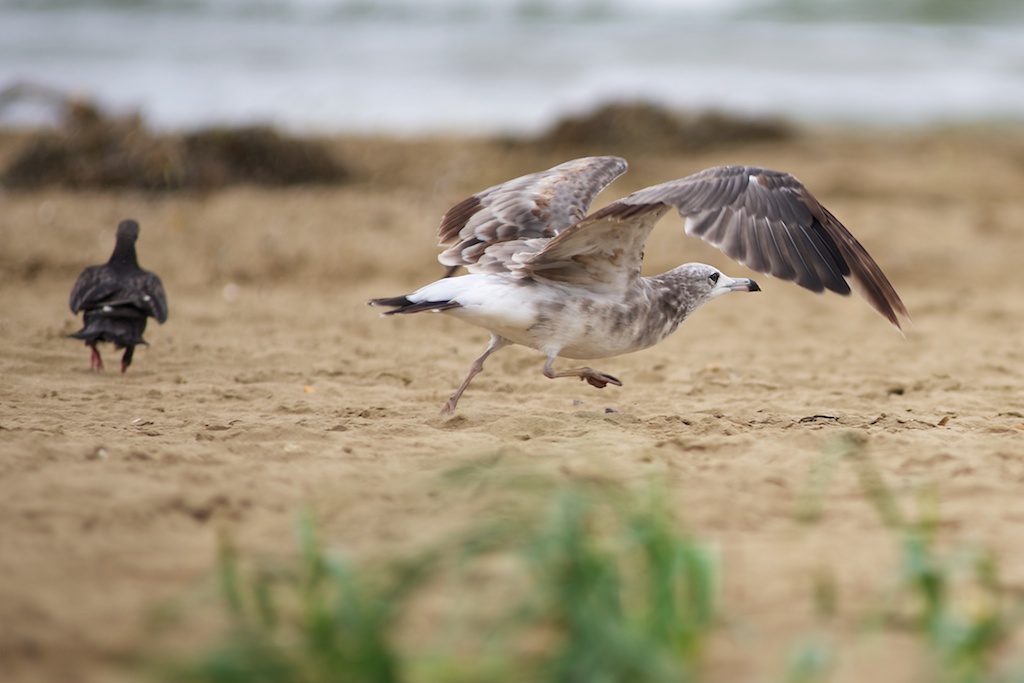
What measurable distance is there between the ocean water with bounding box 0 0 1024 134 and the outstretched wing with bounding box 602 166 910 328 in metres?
8.45

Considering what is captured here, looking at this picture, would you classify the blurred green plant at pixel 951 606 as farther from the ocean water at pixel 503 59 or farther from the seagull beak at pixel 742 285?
the ocean water at pixel 503 59

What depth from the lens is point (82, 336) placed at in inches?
258

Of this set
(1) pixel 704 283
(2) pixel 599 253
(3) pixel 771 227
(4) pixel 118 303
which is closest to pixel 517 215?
(2) pixel 599 253

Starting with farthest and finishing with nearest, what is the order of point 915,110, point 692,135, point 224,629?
1. point 915,110
2. point 692,135
3. point 224,629

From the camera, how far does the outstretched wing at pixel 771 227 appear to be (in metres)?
5.21

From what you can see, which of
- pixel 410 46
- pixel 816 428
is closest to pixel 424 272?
pixel 816 428

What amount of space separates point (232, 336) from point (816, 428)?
396 centimetres

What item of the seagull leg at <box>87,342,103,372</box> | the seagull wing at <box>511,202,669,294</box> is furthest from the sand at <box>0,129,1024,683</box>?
the seagull wing at <box>511,202,669,294</box>

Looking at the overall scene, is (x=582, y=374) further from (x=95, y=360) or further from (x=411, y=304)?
(x=95, y=360)

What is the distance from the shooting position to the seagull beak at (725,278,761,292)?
6.18m

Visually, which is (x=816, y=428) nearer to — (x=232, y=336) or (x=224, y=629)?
(x=224, y=629)

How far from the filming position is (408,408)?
19.4 ft

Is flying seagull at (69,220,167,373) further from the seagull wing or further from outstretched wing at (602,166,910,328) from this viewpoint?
outstretched wing at (602,166,910,328)

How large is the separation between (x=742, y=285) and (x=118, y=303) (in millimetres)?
3441
